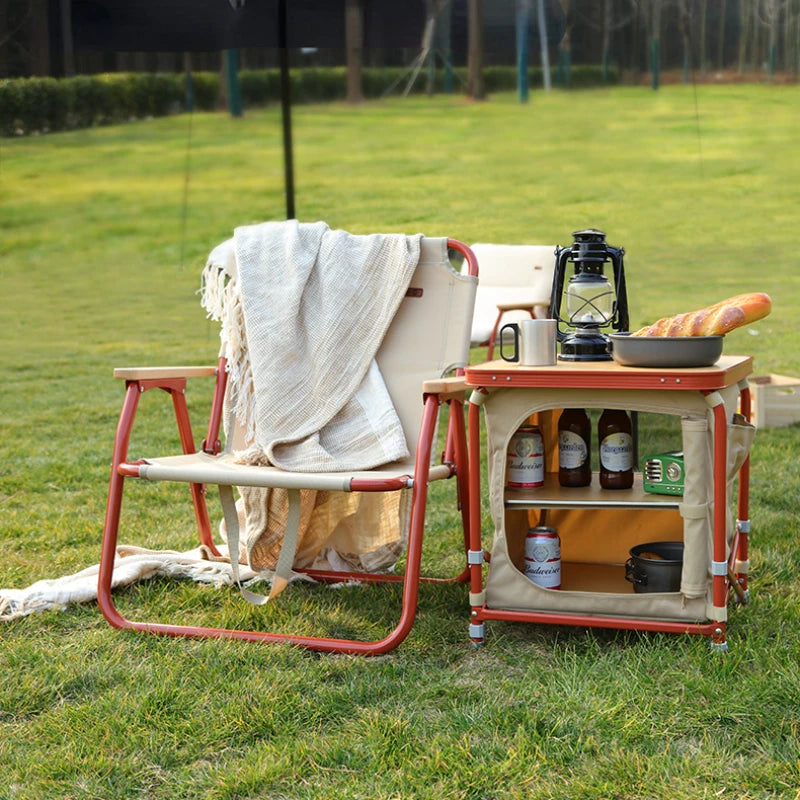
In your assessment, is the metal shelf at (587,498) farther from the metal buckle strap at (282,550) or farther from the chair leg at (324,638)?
the metal buckle strap at (282,550)

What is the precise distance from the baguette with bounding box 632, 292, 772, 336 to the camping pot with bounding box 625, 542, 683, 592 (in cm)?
44

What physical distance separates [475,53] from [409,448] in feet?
13.8

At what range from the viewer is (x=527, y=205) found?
8.50 meters

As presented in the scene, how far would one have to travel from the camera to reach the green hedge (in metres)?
6.96

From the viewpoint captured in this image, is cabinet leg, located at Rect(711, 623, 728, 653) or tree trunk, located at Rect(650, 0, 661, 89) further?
tree trunk, located at Rect(650, 0, 661, 89)

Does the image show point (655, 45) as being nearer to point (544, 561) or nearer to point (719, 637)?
point (544, 561)

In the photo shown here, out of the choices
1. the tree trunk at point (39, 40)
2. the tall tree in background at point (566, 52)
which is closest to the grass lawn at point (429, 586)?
the tall tree in background at point (566, 52)

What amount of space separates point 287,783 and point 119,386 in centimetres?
424

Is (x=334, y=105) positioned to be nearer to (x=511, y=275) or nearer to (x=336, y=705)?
(x=511, y=275)

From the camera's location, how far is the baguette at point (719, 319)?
2.12 meters

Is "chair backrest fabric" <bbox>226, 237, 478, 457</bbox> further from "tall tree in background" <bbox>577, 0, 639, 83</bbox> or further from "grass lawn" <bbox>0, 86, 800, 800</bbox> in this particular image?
"tall tree in background" <bbox>577, 0, 639, 83</bbox>

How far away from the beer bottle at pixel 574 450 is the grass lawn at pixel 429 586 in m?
0.31

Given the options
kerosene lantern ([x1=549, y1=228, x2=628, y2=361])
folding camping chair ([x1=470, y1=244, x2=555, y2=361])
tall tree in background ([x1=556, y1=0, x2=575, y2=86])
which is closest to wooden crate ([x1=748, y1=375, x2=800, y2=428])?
folding camping chair ([x1=470, y1=244, x2=555, y2=361])

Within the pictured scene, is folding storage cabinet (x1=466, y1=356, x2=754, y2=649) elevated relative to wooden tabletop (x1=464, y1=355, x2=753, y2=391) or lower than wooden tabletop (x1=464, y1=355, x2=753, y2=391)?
lower
